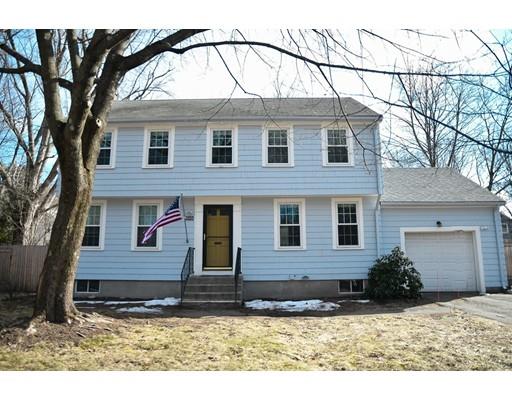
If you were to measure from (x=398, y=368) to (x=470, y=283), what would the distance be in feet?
31.5

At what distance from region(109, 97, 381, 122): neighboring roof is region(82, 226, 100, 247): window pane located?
3.84 metres

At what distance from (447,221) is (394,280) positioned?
131 inches

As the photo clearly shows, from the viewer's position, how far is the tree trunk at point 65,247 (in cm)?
569

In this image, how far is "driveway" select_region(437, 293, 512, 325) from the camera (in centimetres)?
838

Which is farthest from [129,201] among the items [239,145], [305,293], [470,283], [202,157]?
[470,283]

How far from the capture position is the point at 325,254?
1209cm

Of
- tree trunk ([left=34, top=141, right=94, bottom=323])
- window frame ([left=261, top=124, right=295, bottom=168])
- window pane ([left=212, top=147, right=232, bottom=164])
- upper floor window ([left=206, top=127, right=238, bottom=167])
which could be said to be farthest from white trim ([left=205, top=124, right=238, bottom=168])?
tree trunk ([left=34, top=141, right=94, bottom=323])

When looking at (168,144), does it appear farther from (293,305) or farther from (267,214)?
(293,305)

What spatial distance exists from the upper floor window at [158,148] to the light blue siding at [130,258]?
5.39 ft

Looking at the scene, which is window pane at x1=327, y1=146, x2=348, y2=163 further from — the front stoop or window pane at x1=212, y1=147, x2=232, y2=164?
the front stoop

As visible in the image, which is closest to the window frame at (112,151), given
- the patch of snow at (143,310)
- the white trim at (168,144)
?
the white trim at (168,144)

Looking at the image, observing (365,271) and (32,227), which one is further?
(32,227)

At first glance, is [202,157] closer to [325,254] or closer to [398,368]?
[325,254]

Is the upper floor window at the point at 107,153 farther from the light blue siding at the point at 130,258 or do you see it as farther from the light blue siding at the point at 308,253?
the light blue siding at the point at 308,253
